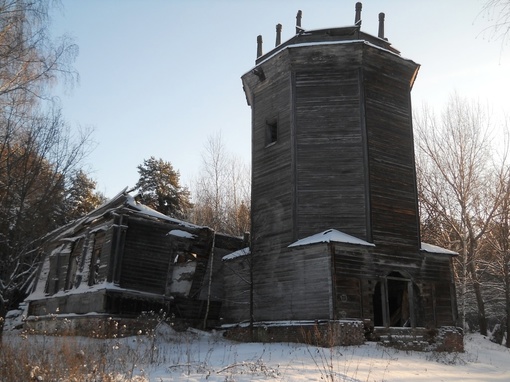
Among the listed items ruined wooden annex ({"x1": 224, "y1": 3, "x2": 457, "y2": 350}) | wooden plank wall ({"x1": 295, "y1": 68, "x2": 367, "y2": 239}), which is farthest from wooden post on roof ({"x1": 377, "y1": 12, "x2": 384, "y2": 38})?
wooden plank wall ({"x1": 295, "y1": 68, "x2": 367, "y2": 239})

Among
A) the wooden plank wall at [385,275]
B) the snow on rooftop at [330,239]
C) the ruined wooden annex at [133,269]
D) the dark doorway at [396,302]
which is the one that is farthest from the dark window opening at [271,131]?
the dark doorway at [396,302]

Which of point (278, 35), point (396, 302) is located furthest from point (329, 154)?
point (396, 302)

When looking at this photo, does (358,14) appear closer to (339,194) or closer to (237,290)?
(339,194)

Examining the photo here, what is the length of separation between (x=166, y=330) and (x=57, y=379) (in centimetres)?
1188

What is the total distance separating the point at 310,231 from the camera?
17.1 m

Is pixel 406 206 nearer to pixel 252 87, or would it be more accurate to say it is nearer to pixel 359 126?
pixel 359 126

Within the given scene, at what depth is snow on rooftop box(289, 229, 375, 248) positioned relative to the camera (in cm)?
1573

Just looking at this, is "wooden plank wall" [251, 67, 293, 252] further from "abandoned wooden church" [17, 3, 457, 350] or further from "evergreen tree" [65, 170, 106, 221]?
"evergreen tree" [65, 170, 106, 221]

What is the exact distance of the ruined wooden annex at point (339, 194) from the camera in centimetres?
1616

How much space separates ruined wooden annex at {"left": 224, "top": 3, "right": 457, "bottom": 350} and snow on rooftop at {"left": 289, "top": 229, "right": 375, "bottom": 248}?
0.06 m

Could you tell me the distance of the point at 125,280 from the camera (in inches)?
731

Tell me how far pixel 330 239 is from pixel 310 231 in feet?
5.04

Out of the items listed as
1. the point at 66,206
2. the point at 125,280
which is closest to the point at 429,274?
the point at 125,280

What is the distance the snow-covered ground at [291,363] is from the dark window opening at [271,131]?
8.02 m
